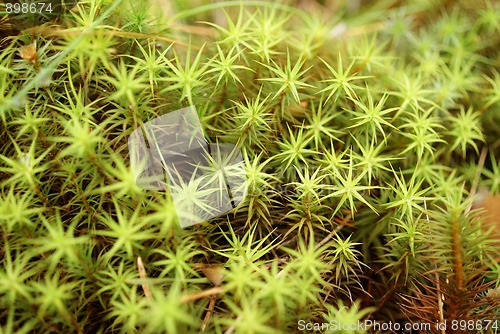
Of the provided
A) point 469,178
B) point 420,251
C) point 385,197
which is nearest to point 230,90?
point 385,197

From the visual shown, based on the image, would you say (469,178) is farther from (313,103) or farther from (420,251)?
(313,103)

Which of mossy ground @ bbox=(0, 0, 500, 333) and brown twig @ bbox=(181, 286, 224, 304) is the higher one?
mossy ground @ bbox=(0, 0, 500, 333)

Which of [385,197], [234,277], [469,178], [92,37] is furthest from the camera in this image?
[469,178]

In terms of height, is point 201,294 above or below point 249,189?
below

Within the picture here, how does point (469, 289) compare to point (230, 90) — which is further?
point (230, 90)

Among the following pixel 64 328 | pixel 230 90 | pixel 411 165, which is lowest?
pixel 64 328

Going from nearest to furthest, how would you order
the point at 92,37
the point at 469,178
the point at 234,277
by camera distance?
the point at 234,277 → the point at 92,37 → the point at 469,178

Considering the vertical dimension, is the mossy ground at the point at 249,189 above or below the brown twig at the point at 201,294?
above

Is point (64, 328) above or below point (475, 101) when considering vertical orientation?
below

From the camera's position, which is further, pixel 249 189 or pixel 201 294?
pixel 249 189
